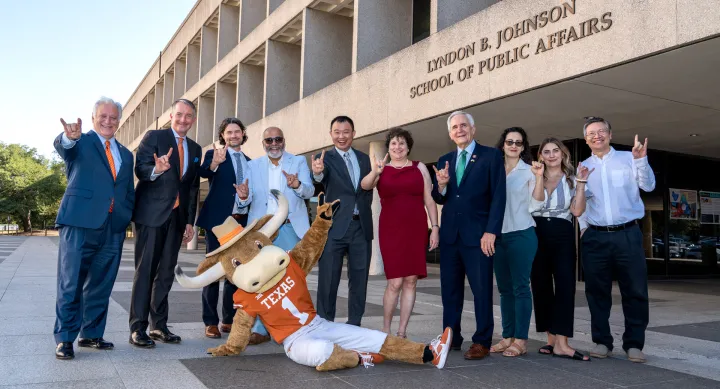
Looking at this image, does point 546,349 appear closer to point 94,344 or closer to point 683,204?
point 94,344

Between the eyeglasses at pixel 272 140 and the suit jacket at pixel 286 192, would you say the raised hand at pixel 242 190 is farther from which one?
the eyeglasses at pixel 272 140

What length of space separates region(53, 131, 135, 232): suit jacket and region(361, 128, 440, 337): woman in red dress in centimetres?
215

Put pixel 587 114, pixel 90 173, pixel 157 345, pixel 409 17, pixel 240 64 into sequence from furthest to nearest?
pixel 240 64 < pixel 409 17 < pixel 587 114 < pixel 157 345 < pixel 90 173

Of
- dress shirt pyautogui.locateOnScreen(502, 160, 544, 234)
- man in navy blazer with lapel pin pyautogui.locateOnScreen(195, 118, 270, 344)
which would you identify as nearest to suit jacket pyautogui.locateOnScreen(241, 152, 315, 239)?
man in navy blazer with lapel pin pyautogui.locateOnScreen(195, 118, 270, 344)

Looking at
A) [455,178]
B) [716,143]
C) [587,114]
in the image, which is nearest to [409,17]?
[587,114]

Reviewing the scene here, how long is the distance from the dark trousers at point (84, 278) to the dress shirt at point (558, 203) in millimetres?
3777

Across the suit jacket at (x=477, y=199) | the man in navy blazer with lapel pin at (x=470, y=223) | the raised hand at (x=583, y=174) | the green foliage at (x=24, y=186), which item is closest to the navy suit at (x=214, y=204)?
the man in navy blazer with lapel pin at (x=470, y=223)

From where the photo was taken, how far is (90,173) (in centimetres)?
443

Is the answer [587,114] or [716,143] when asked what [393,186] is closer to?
[587,114]

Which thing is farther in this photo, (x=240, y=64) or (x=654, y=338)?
(x=240, y=64)

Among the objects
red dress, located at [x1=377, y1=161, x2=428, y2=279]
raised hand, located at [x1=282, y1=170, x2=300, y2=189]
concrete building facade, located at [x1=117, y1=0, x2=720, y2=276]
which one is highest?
concrete building facade, located at [x1=117, y1=0, x2=720, y2=276]

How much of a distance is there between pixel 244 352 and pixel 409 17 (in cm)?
1237

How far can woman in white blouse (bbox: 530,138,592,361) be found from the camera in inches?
189

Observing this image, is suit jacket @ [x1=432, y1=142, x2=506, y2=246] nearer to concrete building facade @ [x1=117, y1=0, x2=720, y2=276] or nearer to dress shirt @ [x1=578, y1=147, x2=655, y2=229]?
dress shirt @ [x1=578, y1=147, x2=655, y2=229]
